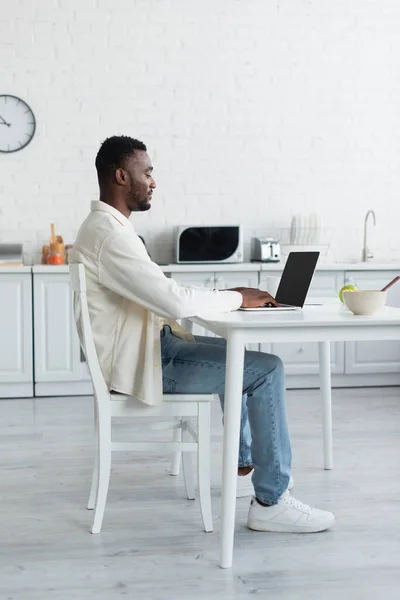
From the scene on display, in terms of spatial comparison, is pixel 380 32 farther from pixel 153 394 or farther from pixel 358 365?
pixel 153 394

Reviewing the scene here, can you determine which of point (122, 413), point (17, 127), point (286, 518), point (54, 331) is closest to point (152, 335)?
point (122, 413)

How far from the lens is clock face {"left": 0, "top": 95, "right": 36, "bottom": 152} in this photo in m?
5.03

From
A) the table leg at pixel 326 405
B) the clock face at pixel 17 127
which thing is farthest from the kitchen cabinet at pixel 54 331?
the table leg at pixel 326 405

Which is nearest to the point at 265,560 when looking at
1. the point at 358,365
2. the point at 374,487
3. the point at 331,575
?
the point at 331,575

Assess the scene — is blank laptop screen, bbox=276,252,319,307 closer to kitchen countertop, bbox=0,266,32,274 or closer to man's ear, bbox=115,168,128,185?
man's ear, bbox=115,168,128,185

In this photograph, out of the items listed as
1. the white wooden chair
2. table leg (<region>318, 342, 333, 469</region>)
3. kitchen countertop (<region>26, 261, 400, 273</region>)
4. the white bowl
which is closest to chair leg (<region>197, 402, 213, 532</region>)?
the white wooden chair

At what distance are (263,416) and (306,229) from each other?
2.95m

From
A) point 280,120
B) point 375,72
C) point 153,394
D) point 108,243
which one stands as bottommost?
point 153,394

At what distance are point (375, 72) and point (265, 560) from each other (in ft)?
13.1

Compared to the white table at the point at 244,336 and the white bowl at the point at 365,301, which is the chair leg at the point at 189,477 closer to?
the white table at the point at 244,336

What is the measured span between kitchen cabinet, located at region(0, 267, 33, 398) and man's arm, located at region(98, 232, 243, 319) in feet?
8.02

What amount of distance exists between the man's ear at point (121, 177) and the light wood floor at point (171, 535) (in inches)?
34.3

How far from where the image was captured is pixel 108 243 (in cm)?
224

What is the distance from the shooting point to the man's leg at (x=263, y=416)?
2.31m
